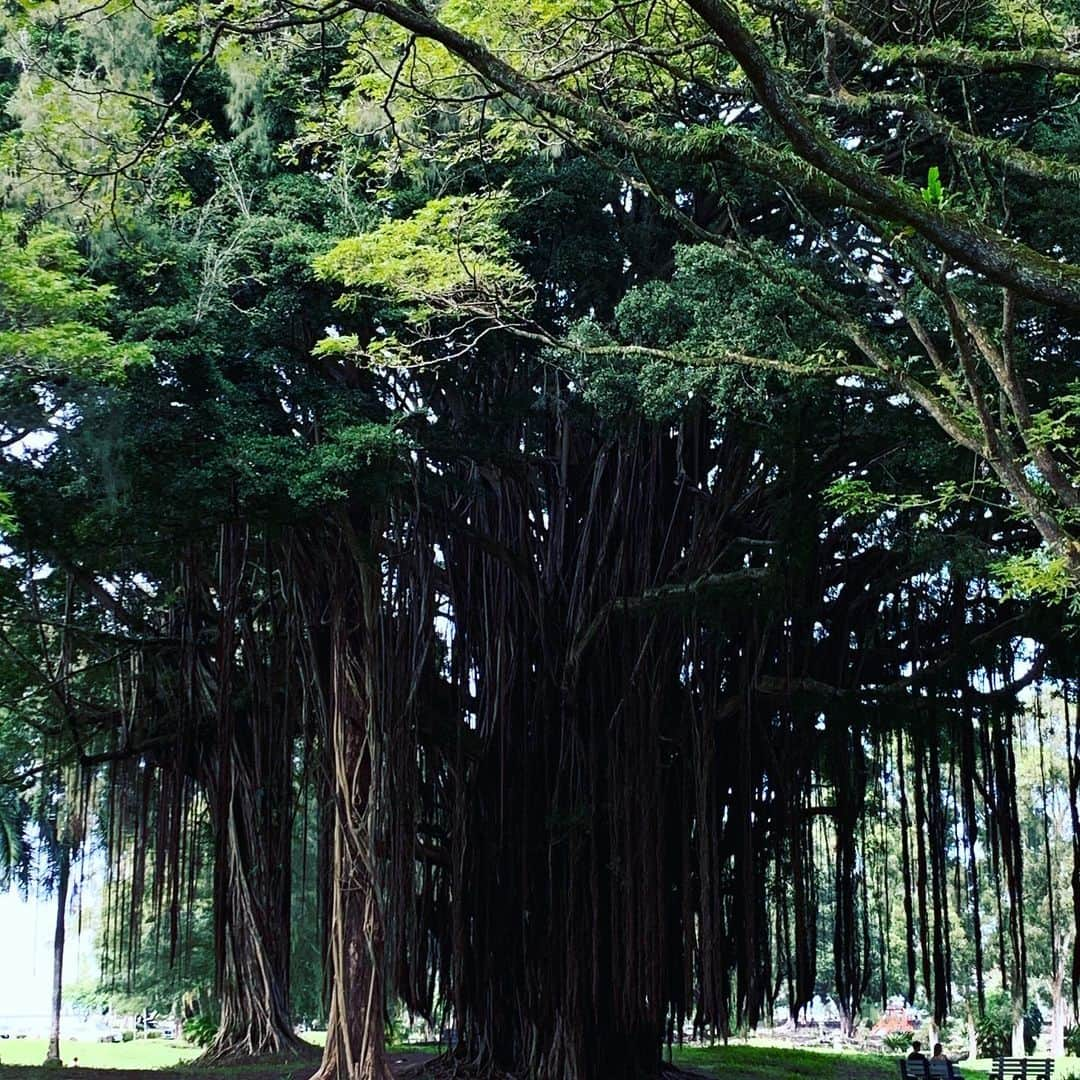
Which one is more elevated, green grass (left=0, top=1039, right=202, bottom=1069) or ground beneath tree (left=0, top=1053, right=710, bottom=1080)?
ground beneath tree (left=0, top=1053, right=710, bottom=1080)

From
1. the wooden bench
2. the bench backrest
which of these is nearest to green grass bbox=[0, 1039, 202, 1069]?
the bench backrest

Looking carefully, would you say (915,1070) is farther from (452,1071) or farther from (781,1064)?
(781,1064)

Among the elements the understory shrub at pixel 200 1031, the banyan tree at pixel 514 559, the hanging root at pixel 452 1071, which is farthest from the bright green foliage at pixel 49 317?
the understory shrub at pixel 200 1031

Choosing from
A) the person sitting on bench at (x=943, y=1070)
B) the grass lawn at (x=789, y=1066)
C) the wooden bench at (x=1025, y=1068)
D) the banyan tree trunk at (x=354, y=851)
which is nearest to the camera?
the banyan tree trunk at (x=354, y=851)

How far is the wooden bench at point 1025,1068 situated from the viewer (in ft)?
28.9

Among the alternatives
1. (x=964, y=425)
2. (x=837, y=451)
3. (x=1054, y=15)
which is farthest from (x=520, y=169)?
(x=964, y=425)

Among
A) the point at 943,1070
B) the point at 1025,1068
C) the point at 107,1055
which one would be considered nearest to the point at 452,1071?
the point at 943,1070

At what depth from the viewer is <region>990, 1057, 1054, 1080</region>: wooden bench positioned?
28.9ft

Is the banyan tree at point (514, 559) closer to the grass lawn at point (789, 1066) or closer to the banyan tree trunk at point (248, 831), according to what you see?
the banyan tree trunk at point (248, 831)

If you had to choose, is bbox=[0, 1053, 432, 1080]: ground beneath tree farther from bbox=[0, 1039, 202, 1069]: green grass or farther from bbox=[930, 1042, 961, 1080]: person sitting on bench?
bbox=[930, 1042, 961, 1080]: person sitting on bench

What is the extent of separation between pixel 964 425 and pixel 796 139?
161 cm

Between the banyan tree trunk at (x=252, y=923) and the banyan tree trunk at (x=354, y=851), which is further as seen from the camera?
the banyan tree trunk at (x=252, y=923)

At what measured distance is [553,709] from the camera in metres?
8.73

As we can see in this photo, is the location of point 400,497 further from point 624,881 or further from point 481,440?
point 624,881
